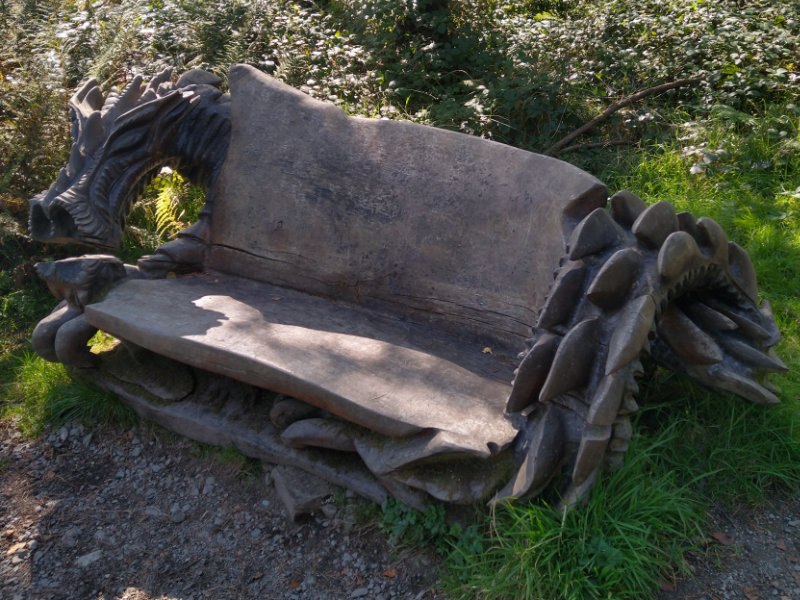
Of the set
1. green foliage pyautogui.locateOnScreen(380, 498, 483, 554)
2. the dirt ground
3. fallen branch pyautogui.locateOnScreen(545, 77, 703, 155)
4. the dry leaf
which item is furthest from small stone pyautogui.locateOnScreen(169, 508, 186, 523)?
fallen branch pyautogui.locateOnScreen(545, 77, 703, 155)

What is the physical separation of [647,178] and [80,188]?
3.36 m

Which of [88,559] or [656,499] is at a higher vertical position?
[656,499]

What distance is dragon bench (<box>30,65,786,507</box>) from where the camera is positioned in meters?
2.31

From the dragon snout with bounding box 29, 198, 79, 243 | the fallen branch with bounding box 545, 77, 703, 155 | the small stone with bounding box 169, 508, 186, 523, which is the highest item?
the fallen branch with bounding box 545, 77, 703, 155

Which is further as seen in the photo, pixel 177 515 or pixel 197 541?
pixel 177 515

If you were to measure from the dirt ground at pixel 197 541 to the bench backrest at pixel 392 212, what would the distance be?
0.98 m

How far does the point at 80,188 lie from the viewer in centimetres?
328

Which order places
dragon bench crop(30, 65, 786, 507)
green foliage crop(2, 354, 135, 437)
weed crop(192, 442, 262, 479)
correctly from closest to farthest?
dragon bench crop(30, 65, 786, 507)
weed crop(192, 442, 262, 479)
green foliage crop(2, 354, 135, 437)

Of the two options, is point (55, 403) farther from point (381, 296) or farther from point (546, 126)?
point (546, 126)

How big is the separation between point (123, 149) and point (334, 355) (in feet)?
5.23

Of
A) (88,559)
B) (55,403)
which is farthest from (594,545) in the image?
(55,403)

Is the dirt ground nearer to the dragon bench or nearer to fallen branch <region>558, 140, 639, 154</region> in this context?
the dragon bench

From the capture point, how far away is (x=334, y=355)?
2.80m

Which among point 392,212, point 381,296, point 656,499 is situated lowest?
point 656,499
